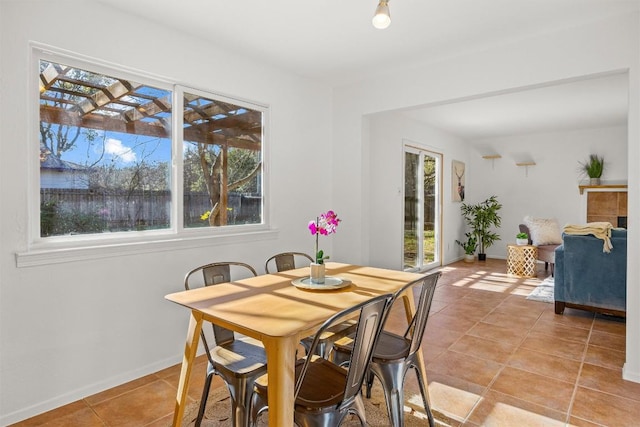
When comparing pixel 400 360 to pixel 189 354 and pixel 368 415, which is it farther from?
pixel 189 354

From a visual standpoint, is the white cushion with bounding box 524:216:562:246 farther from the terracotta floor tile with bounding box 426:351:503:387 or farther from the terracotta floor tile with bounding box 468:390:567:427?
the terracotta floor tile with bounding box 468:390:567:427

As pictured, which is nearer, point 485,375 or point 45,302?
point 45,302

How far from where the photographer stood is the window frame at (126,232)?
221 centimetres

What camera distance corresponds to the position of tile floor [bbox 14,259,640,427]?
218 cm

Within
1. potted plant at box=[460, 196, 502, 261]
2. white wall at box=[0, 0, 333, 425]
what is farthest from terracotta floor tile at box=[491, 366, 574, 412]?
potted plant at box=[460, 196, 502, 261]

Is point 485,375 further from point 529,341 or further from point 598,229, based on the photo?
point 598,229

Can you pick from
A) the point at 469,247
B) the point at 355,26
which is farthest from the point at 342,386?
the point at 469,247

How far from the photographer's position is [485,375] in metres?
2.67

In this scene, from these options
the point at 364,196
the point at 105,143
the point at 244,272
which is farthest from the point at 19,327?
the point at 364,196

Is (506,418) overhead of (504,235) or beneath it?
beneath

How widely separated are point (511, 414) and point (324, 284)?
4.42 feet

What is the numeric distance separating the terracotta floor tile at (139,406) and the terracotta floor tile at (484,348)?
87.6 inches

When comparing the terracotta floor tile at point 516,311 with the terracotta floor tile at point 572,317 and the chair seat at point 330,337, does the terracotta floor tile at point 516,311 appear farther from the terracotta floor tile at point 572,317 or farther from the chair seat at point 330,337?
the chair seat at point 330,337

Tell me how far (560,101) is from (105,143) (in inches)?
210
